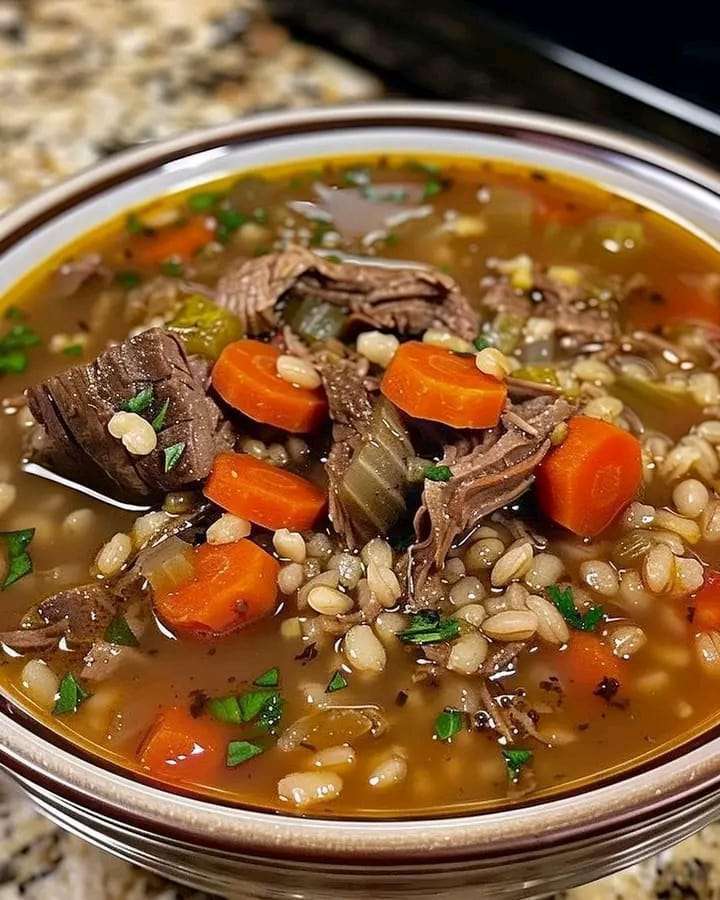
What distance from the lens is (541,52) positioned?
405 cm

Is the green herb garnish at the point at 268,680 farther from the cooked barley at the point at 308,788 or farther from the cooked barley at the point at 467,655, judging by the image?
the cooked barley at the point at 467,655

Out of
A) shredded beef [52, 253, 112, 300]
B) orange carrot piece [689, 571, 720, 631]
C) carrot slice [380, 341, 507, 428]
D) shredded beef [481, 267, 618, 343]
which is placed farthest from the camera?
shredded beef [52, 253, 112, 300]

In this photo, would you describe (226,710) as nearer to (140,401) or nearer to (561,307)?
(140,401)

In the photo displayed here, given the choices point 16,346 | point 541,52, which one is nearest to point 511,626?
point 16,346

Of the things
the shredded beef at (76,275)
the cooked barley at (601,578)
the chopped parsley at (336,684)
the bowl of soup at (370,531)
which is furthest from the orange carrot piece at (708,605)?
the shredded beef at (76,275)

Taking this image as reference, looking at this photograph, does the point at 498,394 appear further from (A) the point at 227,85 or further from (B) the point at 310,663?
(A) the point at 227,85

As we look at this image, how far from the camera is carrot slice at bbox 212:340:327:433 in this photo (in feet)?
7.75

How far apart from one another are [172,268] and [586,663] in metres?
1.62

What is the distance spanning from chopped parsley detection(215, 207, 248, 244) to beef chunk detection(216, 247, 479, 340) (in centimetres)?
40

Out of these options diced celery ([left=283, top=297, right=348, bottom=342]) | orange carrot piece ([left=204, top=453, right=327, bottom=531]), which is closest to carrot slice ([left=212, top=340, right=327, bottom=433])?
orange carrot piece ([left=204, top=453, right=327, bottom=531])

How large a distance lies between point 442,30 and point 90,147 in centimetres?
146

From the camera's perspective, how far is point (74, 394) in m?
2.32

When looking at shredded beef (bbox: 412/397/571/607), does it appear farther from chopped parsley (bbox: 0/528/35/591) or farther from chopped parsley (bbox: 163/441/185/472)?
chopped parsley (bbox: 0/528/35/591)

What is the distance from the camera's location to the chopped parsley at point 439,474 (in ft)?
7.02
